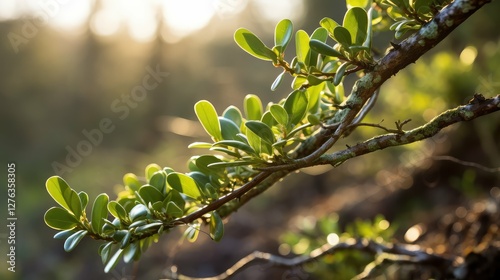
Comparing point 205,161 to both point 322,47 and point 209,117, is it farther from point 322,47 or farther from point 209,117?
point 322,47

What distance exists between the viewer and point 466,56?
2.59 meters

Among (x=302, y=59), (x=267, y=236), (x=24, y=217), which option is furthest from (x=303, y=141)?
(x=24, y=217)

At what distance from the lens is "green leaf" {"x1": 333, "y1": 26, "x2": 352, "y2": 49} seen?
769mm

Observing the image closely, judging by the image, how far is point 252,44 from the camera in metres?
0.80

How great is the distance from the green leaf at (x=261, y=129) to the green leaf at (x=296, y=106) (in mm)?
72

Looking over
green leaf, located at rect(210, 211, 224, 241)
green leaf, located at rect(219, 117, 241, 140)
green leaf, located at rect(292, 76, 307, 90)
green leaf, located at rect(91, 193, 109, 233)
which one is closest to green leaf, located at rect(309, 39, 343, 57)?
green leaf, located at rect(292, 76, 307, 90)

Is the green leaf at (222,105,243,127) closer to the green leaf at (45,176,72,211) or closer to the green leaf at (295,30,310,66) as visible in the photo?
the green leaf at (295,30,310,66)

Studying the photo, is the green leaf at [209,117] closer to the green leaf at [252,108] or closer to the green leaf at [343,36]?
the green leaf at [252,108]

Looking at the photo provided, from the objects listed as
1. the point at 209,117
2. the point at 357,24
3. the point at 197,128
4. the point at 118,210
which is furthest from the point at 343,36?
the point at 197,128

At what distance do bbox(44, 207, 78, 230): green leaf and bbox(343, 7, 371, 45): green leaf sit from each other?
0.55m

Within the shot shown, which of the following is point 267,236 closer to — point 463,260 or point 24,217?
point 463,260

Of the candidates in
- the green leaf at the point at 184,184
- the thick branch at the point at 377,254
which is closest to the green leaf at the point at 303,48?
the green leaf at the point at 184,184

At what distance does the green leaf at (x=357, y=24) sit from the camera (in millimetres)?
787

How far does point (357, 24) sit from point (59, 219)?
1.91 feet
